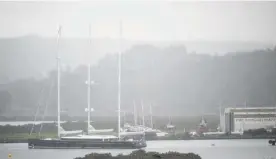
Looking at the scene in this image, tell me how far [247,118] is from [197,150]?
0.72m

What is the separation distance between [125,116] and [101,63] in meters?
0.68

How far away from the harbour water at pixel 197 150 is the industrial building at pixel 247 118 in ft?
0.55

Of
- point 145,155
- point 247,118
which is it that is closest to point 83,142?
point 145,155

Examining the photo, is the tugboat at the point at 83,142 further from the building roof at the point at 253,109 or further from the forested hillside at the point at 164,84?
the building roof at the point at 253,109

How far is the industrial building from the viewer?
624cm

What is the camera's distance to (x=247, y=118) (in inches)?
247

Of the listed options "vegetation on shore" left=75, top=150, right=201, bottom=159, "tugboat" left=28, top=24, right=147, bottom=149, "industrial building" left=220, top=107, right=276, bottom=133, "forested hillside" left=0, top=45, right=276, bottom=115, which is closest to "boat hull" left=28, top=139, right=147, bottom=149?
"tugboat" left=28, top=24, right=147, bottom=149

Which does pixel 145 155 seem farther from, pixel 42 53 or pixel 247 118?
pixel 42 53

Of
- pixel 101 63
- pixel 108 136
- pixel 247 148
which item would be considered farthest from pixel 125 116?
pixel 247 148

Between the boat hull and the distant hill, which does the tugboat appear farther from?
the distant hill

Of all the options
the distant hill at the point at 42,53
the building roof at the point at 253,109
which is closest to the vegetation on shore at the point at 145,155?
the building roof at the point at 253,109

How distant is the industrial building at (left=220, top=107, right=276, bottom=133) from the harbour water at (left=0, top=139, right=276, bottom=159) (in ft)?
0.55

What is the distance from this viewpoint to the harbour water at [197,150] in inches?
239

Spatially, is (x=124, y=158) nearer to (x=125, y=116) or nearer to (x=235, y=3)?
(x=125, y=116)
